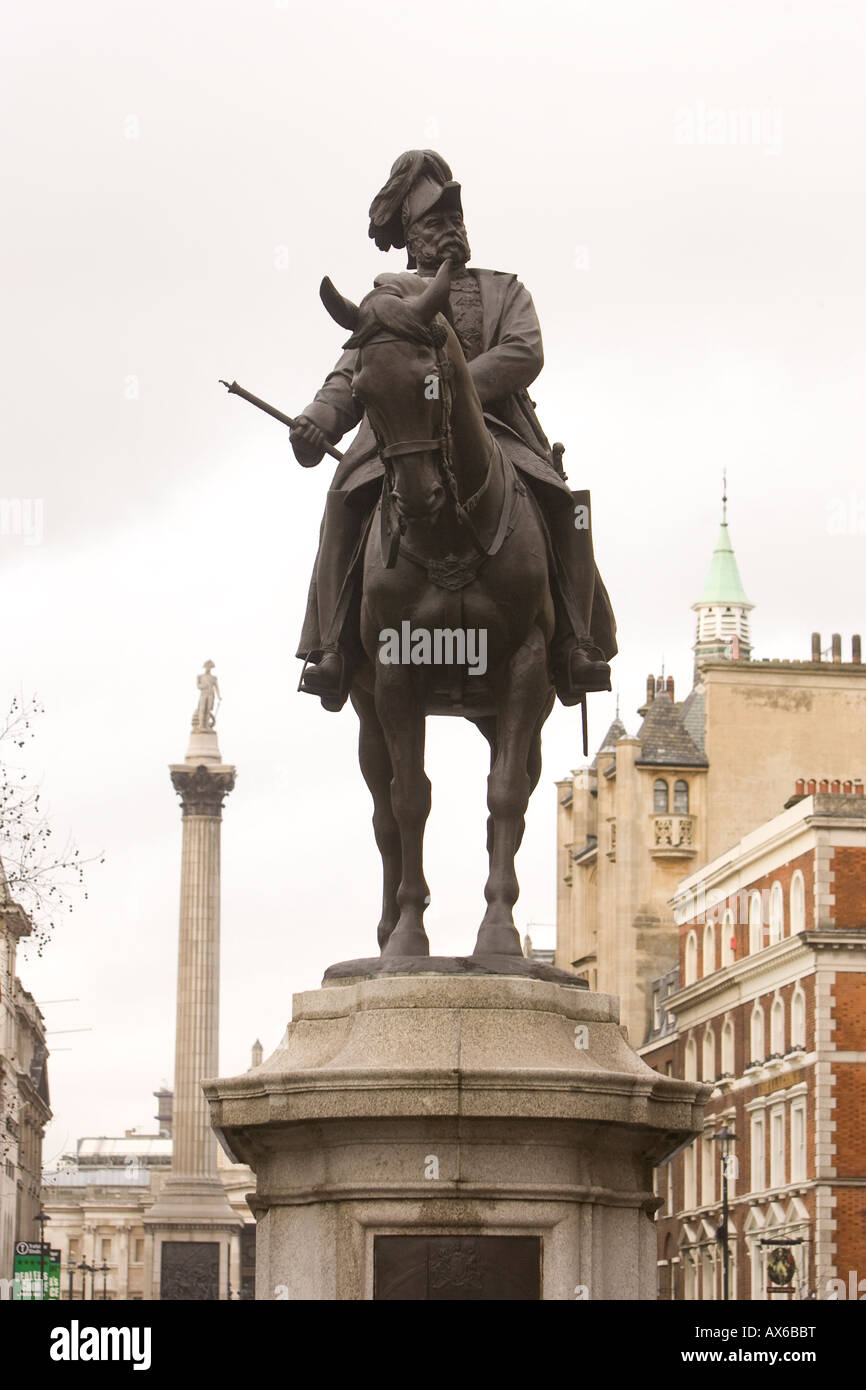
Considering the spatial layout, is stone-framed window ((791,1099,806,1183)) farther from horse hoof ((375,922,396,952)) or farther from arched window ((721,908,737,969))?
horse hoof ((375,922,396,952))

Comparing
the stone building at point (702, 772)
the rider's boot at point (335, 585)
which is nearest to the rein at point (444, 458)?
the rider's boot at point (335, 585)

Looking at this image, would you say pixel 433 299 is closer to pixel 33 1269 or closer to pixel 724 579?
pixel 33 1269

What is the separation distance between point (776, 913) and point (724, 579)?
57.2 meters

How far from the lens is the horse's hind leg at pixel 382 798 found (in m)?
12.6

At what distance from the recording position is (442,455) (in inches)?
440

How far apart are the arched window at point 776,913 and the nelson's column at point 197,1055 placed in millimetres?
31727

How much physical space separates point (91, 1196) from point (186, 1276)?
77022 mm

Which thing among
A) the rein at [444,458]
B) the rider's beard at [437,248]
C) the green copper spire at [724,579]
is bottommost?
the rein at [444,458]

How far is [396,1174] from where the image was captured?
1117 cm

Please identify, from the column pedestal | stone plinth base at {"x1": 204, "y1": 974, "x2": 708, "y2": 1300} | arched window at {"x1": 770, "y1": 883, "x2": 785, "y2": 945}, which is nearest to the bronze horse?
stone plinth base at {"x1": 204, "y1": 974, "x2": 708, "y2": 1300}

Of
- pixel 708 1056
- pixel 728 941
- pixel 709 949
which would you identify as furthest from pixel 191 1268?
pixel 728 941

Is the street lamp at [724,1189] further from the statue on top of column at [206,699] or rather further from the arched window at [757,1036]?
the statue on top of column at [206,699]

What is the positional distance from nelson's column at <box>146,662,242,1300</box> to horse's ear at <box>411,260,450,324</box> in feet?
286
